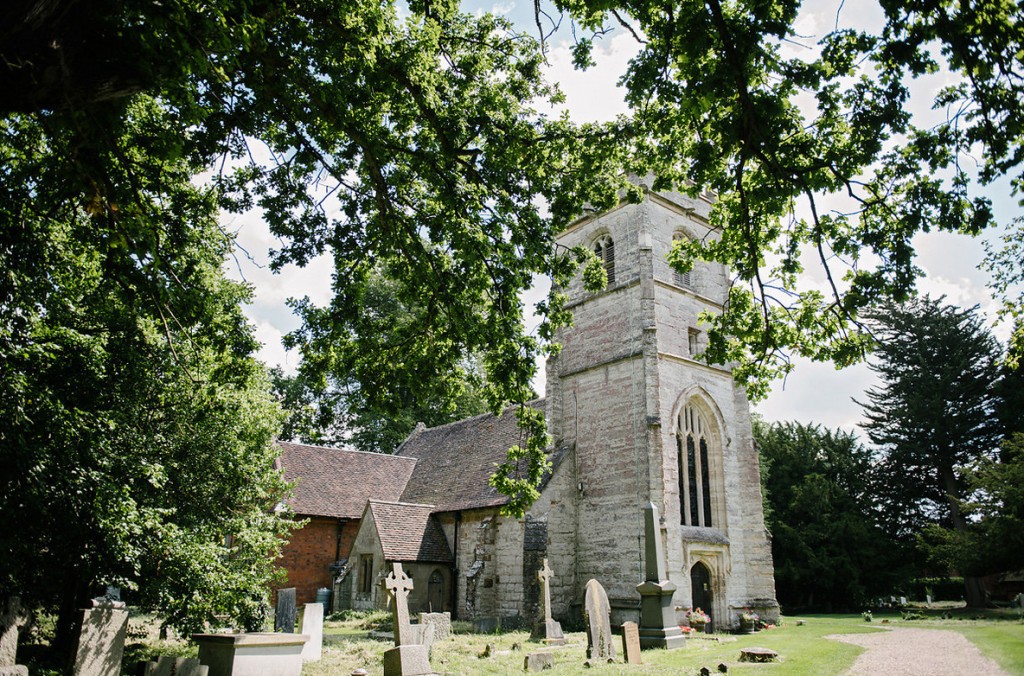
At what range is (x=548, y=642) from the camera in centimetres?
1588

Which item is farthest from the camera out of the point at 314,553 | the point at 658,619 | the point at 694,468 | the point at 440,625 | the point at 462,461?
the point at 462,461

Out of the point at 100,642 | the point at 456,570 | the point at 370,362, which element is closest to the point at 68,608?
the point at 100,642

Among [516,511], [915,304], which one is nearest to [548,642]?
[516,511]

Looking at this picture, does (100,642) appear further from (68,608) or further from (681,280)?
(681,280)

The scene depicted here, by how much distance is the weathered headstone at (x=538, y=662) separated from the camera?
11.7m

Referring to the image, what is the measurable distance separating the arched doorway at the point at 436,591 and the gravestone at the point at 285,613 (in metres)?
9.28

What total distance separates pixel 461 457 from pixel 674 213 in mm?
13631

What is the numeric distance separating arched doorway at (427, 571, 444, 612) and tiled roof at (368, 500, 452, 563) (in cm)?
59

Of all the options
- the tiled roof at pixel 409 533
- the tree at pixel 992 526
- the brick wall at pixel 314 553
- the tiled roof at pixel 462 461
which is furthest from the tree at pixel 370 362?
the tree at pixel 992 526

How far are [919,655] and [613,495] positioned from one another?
30.6 ft

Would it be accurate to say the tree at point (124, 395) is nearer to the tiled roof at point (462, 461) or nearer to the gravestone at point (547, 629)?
the gravestone at point (547, 629)

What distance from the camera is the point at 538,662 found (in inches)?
469

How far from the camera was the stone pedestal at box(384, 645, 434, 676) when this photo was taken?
831 cm

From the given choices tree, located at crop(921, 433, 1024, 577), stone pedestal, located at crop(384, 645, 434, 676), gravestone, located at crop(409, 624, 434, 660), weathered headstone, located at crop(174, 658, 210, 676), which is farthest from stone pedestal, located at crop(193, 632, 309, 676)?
tree, located at crop(921, 433, 1024, 577)
